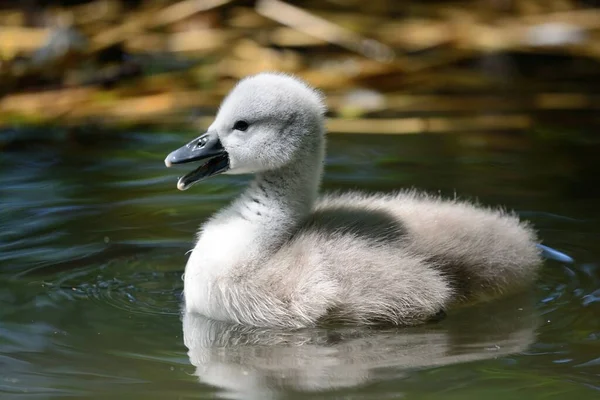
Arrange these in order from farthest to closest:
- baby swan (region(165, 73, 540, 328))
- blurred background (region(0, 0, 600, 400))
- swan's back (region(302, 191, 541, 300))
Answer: swan's back (region(302, 191, 541, 300)) < baby swan (region(165, 73, 540, 328)) < blurred background (region(0, 0, 600, 400))

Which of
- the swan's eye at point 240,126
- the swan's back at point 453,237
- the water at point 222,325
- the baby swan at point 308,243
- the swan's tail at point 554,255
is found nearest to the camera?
the water at point 222,325

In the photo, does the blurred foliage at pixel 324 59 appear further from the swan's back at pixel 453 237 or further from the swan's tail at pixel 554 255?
the swan's back at pixel 453 237

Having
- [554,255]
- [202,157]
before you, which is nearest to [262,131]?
[202,157]

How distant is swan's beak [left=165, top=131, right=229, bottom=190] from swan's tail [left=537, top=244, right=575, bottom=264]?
4.35 feet

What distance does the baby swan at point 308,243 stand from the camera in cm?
376

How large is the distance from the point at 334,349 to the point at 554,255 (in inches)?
49.7

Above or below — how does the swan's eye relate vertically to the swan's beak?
above

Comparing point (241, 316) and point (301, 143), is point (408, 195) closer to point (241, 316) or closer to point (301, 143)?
point (301, 143)

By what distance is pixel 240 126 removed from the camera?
4.03 meters

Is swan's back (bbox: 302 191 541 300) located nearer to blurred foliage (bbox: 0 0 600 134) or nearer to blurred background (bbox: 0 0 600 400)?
blurred background (bbox: 0 0 600 400)

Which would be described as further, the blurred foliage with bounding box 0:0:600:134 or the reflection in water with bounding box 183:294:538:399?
the blurred foliage with bounding box 0:0:600:134

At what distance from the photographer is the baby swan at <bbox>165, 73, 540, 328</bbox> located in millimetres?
3764

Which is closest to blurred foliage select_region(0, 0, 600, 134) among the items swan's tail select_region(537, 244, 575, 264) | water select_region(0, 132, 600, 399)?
water select_region(0, 132, 600, 399)

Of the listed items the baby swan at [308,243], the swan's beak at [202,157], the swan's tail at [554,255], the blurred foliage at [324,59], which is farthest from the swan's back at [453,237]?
the blurred foliage at [324,59]
